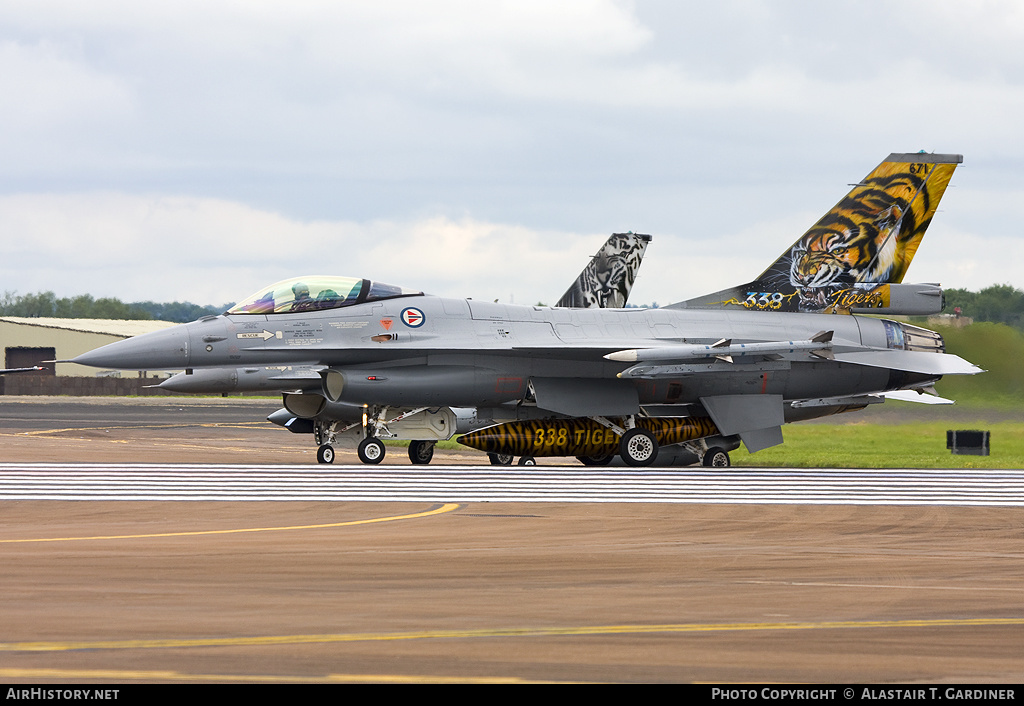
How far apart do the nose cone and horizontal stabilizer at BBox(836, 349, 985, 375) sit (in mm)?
11584

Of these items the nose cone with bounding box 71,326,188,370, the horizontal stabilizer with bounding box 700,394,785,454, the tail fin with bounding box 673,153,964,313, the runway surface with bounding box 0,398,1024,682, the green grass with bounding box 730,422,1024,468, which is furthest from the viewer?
the green grass with bounding box 730,422,1024,468

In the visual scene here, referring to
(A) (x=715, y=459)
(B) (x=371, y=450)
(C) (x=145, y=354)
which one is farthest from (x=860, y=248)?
(C) (x=145, y=354)

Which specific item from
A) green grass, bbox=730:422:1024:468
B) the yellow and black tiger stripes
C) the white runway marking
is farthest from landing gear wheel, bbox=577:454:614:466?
green grass, bbox=730:422:1024:468

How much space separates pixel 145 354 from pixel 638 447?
8.42 m

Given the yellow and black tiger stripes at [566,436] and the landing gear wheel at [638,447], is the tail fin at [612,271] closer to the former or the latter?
the yellow and black tiger stripes at [566,436]

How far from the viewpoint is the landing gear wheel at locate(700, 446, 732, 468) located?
22562mm

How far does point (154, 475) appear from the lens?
18.3 meters

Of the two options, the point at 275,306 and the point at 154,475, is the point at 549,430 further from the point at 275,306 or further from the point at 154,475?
the point at 154,475

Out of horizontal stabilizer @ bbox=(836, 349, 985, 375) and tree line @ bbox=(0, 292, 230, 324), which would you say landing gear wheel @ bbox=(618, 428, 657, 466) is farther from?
tree line @ bbox=(0, 292, 230, 324)

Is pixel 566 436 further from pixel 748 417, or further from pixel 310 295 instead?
pixel 310 295

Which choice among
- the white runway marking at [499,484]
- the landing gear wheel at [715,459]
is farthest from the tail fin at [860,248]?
the white runway marking at [499,484]

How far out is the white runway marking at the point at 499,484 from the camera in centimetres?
1525

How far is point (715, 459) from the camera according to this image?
22.7 m

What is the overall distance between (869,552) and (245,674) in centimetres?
646
